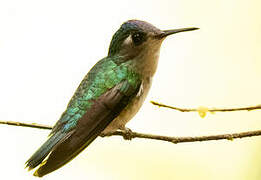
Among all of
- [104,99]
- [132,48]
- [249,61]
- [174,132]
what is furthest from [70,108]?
[249,61]

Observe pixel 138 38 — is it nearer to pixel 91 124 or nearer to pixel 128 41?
pixel 128 41

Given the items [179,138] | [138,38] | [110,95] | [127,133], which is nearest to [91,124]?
[110,95]

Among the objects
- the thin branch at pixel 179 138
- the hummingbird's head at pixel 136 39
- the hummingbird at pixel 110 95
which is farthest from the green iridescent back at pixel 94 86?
the thin branch at pixel 179 138

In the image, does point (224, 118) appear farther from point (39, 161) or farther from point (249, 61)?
point (39, 161)

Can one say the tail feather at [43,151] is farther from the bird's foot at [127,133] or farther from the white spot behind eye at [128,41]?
the white spot behind eye at [128,41]

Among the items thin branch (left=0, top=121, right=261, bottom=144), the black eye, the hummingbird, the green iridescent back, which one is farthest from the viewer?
the black eye

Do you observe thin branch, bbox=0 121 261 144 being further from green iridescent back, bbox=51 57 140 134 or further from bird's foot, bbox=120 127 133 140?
green iridescent back, bbox=51 57 140 134

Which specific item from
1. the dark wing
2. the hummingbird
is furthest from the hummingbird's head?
the dark wing
